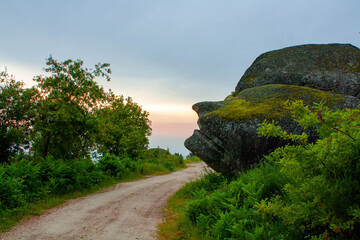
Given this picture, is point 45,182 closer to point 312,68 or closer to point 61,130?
point 61,130

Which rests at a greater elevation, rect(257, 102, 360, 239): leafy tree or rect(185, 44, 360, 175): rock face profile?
rect(185, 44, 360, 175): rock face profile

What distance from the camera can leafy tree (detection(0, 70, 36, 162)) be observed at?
13.6m

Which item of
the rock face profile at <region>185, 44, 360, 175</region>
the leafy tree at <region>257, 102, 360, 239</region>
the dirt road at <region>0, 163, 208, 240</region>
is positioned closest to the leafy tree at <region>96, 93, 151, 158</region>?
the dirt road at <region>0, 163, 208, 240</region>

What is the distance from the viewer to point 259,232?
140 inches

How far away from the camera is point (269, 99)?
9.37 metres

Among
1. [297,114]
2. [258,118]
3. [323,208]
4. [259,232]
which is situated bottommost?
[259,232]

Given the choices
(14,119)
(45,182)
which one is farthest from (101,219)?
(14,119)

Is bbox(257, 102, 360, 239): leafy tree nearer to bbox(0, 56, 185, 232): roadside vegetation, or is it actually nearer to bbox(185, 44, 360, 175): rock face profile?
bbox(185, 44, 360, 175): rock face profile

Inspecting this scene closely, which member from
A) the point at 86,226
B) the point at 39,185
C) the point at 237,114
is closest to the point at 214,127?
the point at 237,114

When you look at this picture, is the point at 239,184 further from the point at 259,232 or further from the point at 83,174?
the point at 83,174

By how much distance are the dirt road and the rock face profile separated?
303 cm

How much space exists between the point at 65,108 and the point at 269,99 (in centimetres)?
1015

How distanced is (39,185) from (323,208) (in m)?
10.6

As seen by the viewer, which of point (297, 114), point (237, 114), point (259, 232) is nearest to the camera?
point (297, 114)
